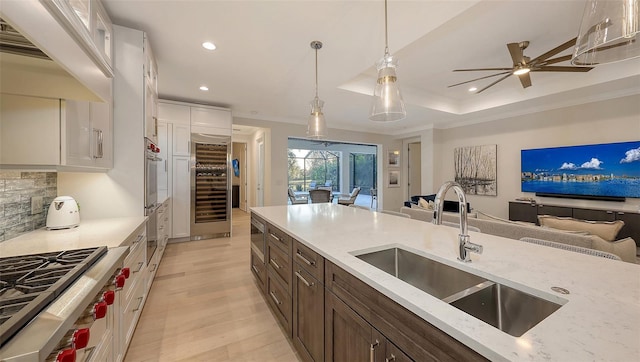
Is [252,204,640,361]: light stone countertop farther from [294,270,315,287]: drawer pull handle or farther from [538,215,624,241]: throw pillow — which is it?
[538,215,624,241]: throw pillow

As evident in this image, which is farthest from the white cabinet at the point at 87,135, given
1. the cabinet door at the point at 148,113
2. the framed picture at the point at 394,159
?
the framed picture at the point at 394,159

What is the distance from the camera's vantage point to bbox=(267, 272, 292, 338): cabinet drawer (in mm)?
1822

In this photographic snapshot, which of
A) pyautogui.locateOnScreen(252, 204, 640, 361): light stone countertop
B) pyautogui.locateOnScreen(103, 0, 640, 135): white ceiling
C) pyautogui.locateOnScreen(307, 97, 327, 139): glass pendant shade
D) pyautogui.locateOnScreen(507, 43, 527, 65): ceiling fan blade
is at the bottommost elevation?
pyautogui.locateOnScreen(252, 204, 640, 361): light stone countertop

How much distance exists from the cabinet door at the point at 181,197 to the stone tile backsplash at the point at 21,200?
2.58 m

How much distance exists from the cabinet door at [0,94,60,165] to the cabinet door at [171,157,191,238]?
3.16 meters

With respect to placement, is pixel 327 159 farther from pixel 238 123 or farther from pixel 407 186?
pixel 238 123

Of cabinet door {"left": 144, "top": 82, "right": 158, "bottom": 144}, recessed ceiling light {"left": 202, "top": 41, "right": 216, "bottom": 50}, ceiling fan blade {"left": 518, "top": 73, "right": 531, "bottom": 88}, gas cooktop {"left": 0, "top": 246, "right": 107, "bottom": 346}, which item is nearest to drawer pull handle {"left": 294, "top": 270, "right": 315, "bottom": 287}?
gas cooktop {"left": 0, "top": 246, "right": 107, "bottom": 346}

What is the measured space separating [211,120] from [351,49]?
3192 millimetres

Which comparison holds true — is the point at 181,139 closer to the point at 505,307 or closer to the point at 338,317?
the point at 338,317

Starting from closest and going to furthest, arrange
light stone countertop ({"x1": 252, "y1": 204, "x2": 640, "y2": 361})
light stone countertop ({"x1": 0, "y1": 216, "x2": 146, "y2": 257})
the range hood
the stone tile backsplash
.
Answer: light stone countertop ({"x1": 252, "y1": 204, "x2": 640, "y2": 361})
the range hood
light stone countertop ({"x1": 0, "y1": 216, "x2": 146, "y2": 257})
the stone tile backsplash

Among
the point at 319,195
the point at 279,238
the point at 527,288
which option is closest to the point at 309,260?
the point at 279,238

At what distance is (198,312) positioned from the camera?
90.5 inches

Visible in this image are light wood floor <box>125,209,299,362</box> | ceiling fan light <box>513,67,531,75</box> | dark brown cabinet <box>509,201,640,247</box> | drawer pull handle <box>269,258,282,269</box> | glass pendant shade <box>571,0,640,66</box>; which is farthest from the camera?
dark brown cabinet <box>509,201,640,247</box>

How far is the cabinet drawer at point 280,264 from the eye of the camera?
1805 mm
